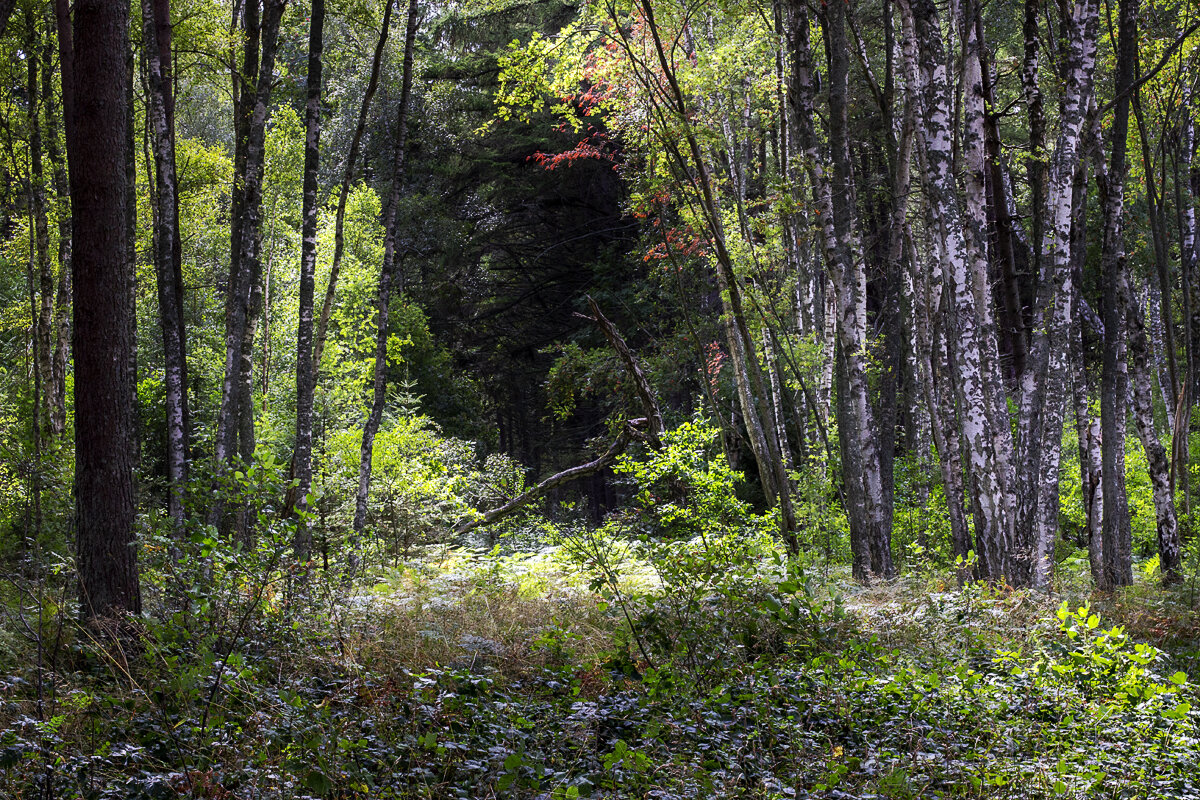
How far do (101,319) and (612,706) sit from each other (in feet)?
14.7

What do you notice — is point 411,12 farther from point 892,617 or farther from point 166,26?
point 892,617

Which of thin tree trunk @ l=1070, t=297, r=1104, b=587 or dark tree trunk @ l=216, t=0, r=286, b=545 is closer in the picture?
dark tree trunk @ l=216, t=0, r=286, b=545

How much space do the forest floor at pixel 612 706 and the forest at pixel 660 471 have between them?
0.03 meters

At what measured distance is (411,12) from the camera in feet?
36.0

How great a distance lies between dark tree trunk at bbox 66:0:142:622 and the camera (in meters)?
5.97

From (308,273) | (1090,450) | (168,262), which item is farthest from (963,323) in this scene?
(168,262)

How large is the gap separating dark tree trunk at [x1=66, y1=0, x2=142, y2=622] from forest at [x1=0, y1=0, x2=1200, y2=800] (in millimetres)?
22

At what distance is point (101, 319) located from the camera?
20.1ft

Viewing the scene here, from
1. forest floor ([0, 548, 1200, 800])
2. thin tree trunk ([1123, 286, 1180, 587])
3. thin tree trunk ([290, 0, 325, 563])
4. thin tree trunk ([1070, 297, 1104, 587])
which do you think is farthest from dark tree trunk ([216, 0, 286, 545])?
thin tree trunk ([1070, 297, 1104, 587])

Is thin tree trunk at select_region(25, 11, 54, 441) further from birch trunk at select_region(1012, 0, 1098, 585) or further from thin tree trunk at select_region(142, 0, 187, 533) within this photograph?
birch trunk at select_region(1012, 0, 1098, 585)

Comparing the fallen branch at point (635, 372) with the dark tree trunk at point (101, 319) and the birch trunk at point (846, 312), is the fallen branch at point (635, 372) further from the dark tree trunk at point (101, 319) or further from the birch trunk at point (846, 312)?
the dark tree trunk at point (101, 319)

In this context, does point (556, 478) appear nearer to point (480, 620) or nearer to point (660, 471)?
point (660, 471)

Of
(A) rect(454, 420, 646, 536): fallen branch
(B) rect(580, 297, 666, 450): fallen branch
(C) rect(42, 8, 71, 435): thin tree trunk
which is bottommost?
(A) rect(454, 420, 646, 536): fallen branch

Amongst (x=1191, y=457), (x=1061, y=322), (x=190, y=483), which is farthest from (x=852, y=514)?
(x=1191, y=457)
